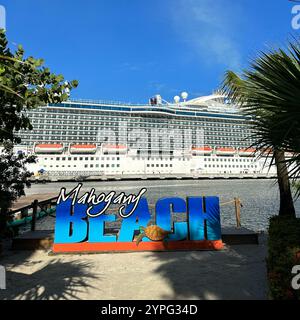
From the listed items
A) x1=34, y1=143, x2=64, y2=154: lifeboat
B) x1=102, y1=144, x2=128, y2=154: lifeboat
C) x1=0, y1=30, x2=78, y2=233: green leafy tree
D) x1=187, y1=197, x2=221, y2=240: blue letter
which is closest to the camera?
x1=0, y1=30, x2=78, y2=233: green leafy tree

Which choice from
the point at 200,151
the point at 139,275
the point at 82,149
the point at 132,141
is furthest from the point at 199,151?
the point at 139,275

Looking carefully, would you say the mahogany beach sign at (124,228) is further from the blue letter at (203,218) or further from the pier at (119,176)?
the pier at (119,176)

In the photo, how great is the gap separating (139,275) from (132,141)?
2673 inches

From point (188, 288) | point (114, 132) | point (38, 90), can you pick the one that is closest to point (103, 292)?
point (188, 288)

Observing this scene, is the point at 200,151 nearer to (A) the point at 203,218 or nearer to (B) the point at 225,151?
(B) the point at 225,151

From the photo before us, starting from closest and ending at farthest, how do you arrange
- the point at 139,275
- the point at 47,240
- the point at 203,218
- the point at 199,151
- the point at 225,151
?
1. the point at 139,275
2. the point at 203,218
3. the point at 47,240
4. the point at 199,151
5. the point at 225,151

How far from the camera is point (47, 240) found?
729 cm

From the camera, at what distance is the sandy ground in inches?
165

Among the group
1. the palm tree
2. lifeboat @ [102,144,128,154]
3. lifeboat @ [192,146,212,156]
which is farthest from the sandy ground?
lifeboat @ [192,146,212,156]

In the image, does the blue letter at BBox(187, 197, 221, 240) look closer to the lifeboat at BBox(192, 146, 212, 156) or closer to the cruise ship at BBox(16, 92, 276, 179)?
the cruise ship at BBox(16, 92, 276, 179)

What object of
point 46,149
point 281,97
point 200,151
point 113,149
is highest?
point 200,151

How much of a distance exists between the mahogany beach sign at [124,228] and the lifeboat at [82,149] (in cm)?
6043

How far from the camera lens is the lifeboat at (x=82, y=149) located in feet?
214

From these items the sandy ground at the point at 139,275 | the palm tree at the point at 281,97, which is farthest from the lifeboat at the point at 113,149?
the palm tree at the point at 281,97
